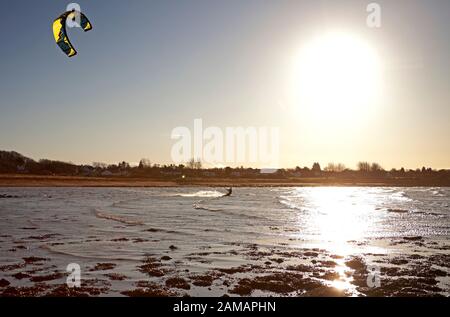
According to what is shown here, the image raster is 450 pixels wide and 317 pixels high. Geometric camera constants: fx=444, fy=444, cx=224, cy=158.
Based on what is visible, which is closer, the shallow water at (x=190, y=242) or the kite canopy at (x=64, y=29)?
the shallow water at (x=190, y=242)

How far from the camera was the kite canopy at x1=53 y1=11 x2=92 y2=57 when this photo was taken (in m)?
19.3

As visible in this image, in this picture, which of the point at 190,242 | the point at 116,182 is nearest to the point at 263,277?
the point at 190,242

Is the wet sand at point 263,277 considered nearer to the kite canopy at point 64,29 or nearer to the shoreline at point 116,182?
the kite canopy at point 64,29

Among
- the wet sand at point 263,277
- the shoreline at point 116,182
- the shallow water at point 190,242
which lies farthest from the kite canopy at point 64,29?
the shoreline at point 116,182

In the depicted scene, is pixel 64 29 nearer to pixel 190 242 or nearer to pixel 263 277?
pixel 190 242

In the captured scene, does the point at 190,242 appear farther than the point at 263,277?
Yes

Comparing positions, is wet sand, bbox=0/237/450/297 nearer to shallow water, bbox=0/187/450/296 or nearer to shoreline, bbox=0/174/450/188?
shallow water, bbox=0/187/450/296

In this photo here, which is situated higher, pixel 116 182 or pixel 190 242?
pixel 190 242

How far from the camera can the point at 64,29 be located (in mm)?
20312

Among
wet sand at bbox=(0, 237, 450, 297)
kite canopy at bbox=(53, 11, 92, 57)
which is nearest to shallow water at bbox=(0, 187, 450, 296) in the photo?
wet sand at bbox=(0, 237, 450, 297)

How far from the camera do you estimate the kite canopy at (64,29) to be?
63.4 ft
